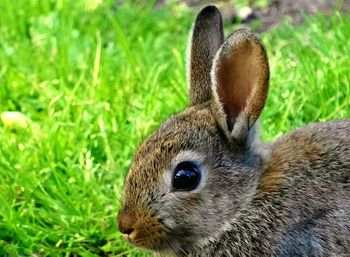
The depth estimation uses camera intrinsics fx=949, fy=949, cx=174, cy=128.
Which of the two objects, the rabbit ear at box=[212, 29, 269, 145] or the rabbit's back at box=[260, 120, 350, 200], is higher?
the rabbit ear at box=[212, 29, 269, 145]

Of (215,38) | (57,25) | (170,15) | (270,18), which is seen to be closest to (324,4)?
(270,18)

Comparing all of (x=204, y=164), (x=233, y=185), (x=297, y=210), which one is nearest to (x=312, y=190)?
(x=297, y=210)

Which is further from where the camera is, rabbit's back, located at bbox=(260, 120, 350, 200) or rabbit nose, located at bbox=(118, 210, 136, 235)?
rabbit's back, located at bbox=(260, 120, 350, 200)

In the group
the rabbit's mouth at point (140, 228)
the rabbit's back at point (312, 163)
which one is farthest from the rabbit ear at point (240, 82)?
the rabbit's mouth at point (140, 228)

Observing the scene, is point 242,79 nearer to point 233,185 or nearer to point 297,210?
point 233,185

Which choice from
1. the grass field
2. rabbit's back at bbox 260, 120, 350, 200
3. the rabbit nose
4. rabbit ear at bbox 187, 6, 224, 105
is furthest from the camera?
the grass field

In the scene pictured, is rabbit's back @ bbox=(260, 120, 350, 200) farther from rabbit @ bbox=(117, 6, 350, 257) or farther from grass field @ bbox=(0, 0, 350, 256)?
grass field @ bbox=(0, 0, 350, 256)

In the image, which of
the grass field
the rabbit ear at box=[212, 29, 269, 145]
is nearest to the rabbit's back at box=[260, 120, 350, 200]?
the rabbit ear at box=[212, 29, 269, 145]

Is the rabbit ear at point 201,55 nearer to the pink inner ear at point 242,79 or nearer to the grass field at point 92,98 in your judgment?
the pink inner ear at point 242,79
